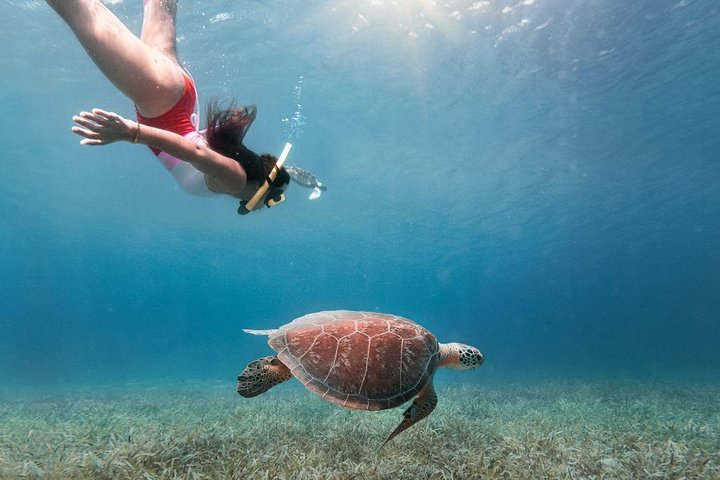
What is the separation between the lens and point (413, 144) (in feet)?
72.9

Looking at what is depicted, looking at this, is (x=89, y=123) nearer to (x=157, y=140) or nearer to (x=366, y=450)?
(x=157, y=140)

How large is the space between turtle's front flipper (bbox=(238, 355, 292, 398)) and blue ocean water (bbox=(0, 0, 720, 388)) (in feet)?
43.0

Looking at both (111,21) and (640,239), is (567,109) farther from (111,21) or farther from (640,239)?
(640,239)

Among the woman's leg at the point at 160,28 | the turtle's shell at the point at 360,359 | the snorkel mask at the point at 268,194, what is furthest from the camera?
the woman's leg at the point at 160,28

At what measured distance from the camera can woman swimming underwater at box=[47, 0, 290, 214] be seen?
2.99m

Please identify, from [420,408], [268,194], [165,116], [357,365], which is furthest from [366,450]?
[165,116]

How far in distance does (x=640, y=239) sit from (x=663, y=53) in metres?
35.7

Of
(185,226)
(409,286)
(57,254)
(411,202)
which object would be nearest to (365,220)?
(411,202)

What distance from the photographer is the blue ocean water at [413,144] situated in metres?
14.5

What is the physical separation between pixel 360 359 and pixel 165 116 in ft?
11.3

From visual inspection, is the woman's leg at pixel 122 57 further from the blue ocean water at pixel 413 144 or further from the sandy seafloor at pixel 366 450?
the blue ocean water at pixel 413 144

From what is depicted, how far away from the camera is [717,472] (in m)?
4.14

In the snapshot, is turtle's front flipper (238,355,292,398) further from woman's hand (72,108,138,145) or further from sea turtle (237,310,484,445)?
woman's hand (72,108,138,145)

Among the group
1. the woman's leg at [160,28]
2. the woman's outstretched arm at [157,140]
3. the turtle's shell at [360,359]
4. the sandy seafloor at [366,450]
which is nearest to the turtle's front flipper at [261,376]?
the turtle's shell at [360,359]
